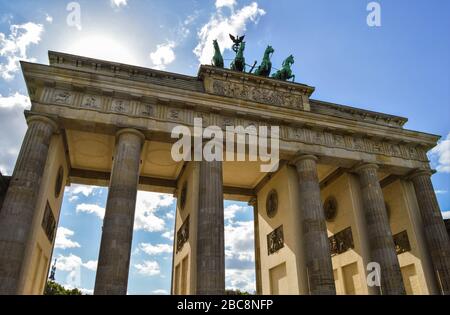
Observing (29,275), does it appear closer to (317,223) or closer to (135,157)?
(135,157)

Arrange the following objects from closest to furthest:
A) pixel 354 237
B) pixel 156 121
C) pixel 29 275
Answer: pixel 29 275
pixel 156 121
pixel 354 237

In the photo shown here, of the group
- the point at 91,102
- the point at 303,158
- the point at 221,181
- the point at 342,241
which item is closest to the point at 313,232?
the point at 303,158

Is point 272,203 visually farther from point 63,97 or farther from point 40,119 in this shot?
point 40,119

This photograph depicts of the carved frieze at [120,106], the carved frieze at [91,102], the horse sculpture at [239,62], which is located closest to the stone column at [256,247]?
the horse sculpture at [239,62]

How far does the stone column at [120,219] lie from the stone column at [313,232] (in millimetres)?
8918

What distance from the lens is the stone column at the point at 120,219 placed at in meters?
13.9

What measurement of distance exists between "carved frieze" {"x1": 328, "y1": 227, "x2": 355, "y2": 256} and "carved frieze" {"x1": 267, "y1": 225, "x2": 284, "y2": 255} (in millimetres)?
4168

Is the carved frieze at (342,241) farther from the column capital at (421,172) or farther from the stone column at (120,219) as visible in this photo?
the stone column at (120,219)

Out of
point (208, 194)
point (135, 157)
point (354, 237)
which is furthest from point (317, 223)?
point (135, 157)

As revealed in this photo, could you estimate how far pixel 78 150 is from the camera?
66.2 ft

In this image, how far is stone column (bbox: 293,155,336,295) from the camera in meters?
16.9

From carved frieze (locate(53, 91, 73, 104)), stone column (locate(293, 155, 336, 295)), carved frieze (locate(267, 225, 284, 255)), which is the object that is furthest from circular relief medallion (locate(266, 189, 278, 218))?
carved frieze (locate(53, 91, 73, 104))

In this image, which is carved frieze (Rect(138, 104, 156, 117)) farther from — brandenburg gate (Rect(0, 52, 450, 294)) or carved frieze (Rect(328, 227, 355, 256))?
A: carved frieze (Rect(328, 227, 355, 256))

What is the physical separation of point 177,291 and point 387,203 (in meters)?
15.2
